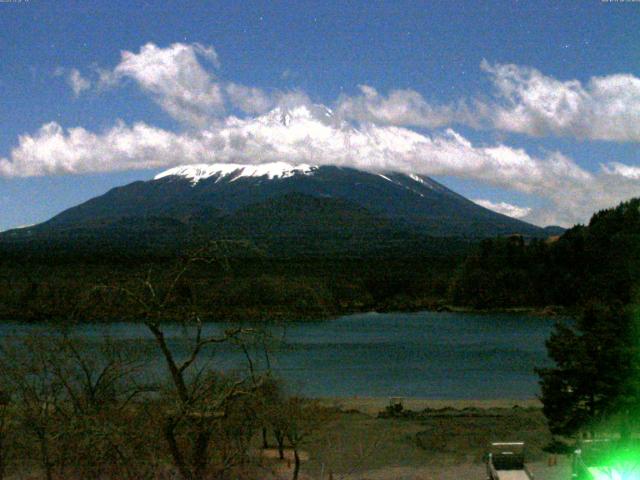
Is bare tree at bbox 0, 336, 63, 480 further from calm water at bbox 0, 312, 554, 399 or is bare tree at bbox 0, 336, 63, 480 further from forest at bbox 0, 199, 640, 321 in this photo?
forest at bbox 0, 199, 640, 321

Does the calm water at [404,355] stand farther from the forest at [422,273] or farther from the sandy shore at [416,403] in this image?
the forest at [422,273]

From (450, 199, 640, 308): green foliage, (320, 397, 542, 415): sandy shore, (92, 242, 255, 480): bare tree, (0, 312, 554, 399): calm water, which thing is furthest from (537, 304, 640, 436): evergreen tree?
(450, 199, 640, 308): green foliage

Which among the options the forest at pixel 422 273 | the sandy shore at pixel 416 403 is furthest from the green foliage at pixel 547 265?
the sandy shore at pixel 416 403

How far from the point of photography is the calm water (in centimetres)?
3612

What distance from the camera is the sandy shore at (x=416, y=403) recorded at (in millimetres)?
30812

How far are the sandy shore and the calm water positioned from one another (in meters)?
1.47

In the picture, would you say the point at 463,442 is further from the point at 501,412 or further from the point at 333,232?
the point at 333,232

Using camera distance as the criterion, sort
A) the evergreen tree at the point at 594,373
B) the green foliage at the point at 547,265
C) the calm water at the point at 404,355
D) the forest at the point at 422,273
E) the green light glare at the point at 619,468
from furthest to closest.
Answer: the green foliage at the point at 547,265
the forest at the point at 422,273
the calm water at the point at 404,355
the evergreen tree at the point at 594,373
the green light glare at the point at 619,468

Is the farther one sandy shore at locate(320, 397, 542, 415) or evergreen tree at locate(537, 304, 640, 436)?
sandy shore at locate(320, 397, 542, 415)

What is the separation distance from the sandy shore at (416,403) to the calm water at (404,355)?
147 centimetres

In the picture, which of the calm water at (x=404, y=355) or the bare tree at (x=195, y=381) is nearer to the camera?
the bare tree at (x=195, y=381)

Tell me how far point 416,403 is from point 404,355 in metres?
19.4

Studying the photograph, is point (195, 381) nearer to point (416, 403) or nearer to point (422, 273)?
point (416, 403)

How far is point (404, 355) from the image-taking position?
171ft
